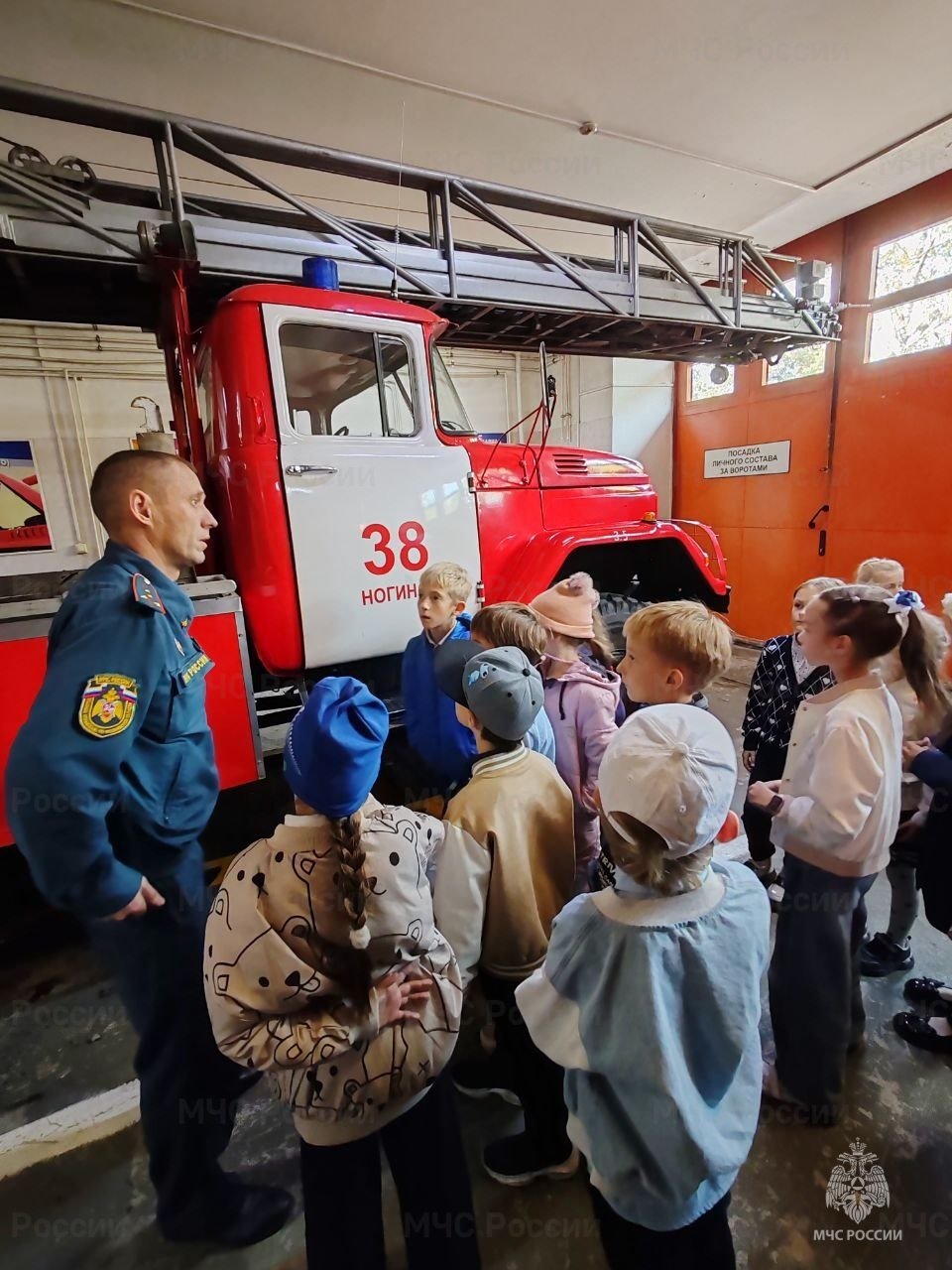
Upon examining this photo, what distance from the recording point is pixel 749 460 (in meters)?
6.52

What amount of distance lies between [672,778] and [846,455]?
608 centimetres

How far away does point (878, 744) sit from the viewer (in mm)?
1424

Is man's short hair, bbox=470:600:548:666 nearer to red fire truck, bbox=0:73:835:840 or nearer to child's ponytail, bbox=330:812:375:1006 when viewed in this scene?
child's ponytail, bbox=330:812:375:1006

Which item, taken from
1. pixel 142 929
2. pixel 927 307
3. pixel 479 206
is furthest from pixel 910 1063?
pixel 927 307

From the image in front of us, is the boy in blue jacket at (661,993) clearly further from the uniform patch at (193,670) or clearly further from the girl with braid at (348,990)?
the uniform patch at (193,670)

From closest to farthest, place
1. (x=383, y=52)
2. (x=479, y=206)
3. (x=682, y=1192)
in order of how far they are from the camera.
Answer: (x=682, y=1192) → (x=479, y=206) → (x=383, y=52)

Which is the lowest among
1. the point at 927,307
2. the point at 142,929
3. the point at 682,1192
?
the point at 682,1192

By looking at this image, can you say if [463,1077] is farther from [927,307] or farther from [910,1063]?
[927,307]

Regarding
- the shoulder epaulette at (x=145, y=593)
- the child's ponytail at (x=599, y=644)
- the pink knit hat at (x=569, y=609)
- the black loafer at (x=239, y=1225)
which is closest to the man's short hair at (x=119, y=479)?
the shoulder epaulette at (x=145, y=593)

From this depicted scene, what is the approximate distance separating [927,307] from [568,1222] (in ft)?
21.8

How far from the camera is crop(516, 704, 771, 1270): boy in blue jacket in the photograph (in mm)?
917

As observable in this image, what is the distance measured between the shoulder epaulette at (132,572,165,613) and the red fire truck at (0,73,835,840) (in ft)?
3.27

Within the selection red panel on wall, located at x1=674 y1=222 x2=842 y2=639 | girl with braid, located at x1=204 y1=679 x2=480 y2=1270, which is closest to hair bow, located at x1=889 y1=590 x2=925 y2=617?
girl with braid, located at x1=204 y1=679 x2=480 y2=1270

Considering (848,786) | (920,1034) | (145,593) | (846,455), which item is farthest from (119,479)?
(846,455)
